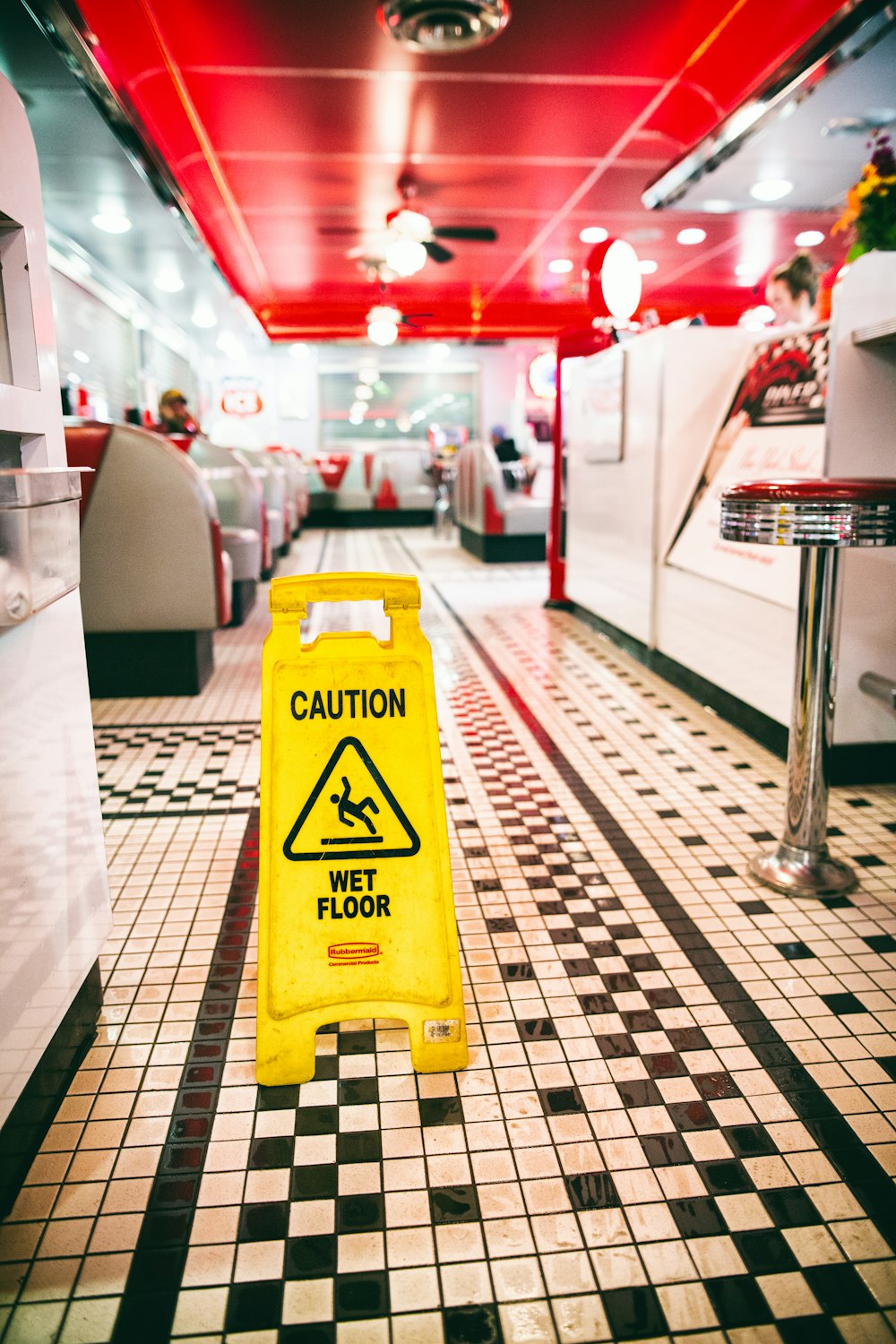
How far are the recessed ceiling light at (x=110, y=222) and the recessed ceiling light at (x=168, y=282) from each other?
1.80 metres

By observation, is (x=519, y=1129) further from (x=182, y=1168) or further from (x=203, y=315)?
(x=203, y=315)

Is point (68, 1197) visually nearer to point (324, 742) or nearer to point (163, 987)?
point (163, 987)

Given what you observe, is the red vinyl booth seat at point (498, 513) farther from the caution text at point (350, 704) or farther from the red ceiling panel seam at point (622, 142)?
the caution text at point (350, 704)

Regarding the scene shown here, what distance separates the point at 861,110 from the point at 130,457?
5118 mm

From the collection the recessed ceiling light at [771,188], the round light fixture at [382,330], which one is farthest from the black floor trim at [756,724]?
the round light fixture at [382,330]

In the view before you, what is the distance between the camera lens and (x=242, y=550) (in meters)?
5.09

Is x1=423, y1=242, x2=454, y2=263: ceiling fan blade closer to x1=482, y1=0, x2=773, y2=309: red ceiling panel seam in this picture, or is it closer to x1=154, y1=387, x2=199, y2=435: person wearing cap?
x1=482, y1=0, x2=773, y2=309: red ceiling panel seam

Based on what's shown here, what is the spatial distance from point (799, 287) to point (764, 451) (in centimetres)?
71

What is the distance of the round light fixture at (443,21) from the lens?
4.31 m

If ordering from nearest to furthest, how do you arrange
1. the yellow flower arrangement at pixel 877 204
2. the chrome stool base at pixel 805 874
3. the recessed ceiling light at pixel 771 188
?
1. the chrome stool base at pixel 805 874
2. the yellow flower arrangement at pixel 877 204
3. the recessed ceiling light at pixel 771 188

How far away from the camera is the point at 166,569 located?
3.78m

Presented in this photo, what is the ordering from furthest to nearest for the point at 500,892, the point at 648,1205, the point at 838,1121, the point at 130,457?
the point at 130,457 < the point at 500,892 < the point at 838,1121 < the point at 648,1205

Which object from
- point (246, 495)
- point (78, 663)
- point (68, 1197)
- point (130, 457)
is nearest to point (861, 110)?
point (246, 495)

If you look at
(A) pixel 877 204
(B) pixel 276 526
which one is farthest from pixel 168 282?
(A) pixel 877 204
